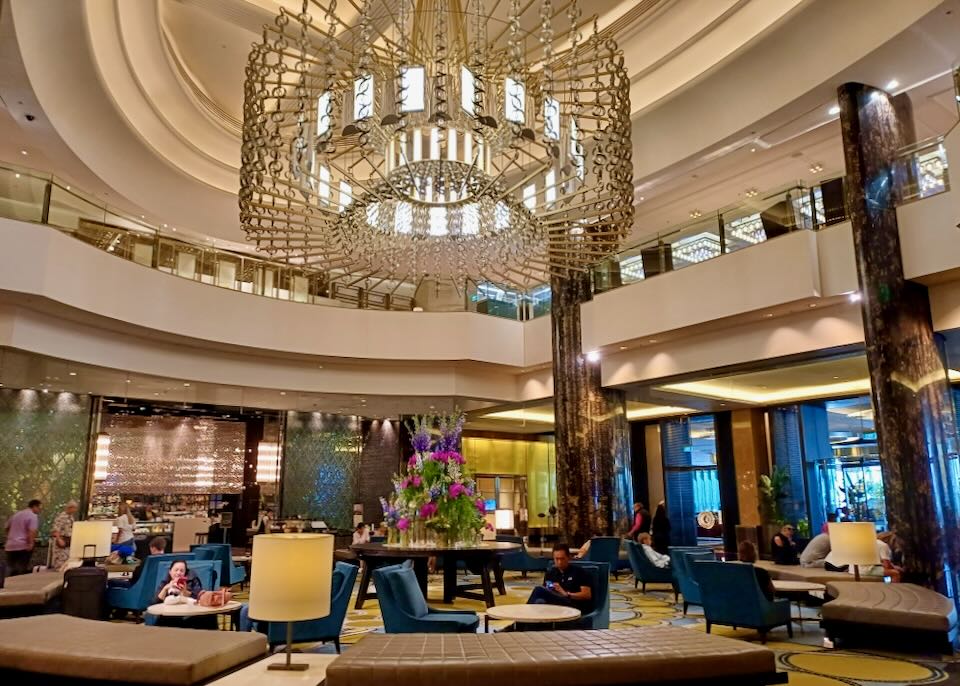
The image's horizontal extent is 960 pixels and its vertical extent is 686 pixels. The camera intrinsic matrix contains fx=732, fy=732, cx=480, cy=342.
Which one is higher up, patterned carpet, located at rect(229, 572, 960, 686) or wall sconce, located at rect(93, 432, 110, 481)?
wall sconce, located at rect(93, 432, 110, 481)

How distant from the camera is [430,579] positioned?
42.1 ft

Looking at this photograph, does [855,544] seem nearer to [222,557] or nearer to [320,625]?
[320,625]

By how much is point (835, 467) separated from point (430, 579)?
8173 millimetres

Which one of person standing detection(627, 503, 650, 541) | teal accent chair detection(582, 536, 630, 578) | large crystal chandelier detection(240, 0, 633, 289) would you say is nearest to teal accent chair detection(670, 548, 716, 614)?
teal accent chair detection(582, 536, 630, 578)

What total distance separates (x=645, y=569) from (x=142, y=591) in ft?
22.1

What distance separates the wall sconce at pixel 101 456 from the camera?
47.1ft

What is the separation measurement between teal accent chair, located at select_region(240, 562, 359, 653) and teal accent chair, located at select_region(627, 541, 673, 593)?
5.52 meters

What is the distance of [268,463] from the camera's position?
17375 mm

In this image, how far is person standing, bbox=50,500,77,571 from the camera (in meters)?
10.9

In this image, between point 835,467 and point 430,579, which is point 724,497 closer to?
point 835,467

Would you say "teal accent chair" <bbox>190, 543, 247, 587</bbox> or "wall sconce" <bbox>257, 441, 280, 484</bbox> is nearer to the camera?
"teal accent chair" <bbox>190, 543, 247, 587</bbox>

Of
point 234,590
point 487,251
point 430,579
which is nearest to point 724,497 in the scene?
point 430,579

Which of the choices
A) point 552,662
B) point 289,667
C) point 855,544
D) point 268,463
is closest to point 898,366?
point 855,544

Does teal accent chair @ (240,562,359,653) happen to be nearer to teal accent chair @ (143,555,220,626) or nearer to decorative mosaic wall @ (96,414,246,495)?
teal accent chair @ (143,555,220,626)
